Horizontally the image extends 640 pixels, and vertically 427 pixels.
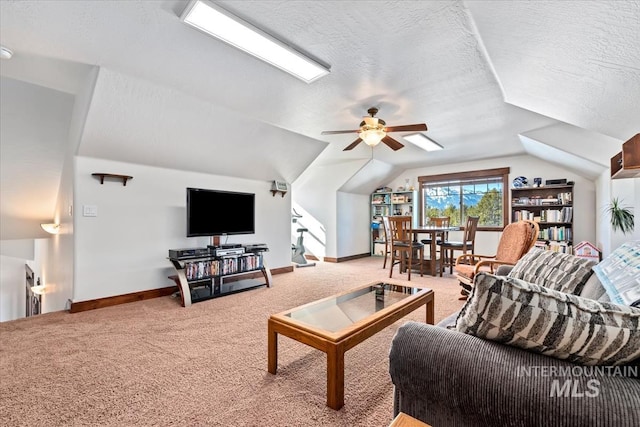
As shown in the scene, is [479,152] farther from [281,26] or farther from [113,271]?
[113,271]

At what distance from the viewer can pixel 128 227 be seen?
3525 mm

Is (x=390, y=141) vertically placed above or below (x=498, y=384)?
above

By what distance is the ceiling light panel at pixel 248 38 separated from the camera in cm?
179

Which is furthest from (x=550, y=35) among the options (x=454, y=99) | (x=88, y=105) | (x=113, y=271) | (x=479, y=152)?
(x=113, y=271)

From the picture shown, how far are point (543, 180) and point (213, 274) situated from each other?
6.08m

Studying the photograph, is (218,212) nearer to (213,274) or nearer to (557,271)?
(213,274)

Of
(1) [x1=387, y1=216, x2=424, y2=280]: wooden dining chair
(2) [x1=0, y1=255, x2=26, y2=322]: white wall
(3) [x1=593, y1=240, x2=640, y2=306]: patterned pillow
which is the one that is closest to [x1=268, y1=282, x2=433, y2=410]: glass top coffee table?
(3) [x1=593, y1=240, x2=640, y2=306]: patterned pillow

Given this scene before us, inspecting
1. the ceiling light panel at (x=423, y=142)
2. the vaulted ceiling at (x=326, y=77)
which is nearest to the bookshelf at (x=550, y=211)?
the vaulted ceiling at (x=326, y=77)

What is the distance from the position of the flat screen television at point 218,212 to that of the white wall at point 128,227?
0.10 metres

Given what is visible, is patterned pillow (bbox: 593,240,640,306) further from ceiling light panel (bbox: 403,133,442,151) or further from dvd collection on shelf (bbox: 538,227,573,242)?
dvd collection on shelf (bbox: 538,227,573,242)

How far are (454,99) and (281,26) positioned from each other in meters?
2.11

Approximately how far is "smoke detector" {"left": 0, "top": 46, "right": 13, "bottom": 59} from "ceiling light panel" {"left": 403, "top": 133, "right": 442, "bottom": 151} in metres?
4.41

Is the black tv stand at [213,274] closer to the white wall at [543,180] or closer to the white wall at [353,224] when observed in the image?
the white wall at [353,224]

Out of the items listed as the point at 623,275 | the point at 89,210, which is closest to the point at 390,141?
the point at 623,275
